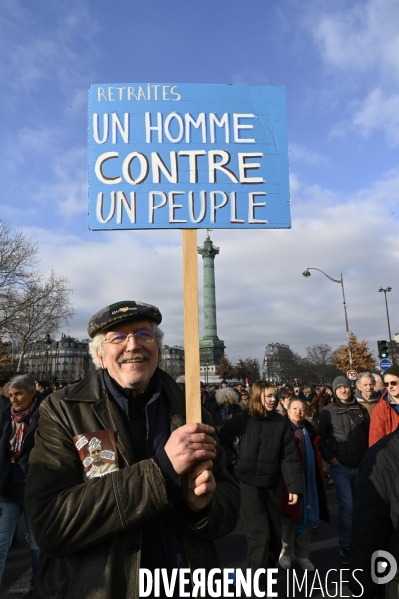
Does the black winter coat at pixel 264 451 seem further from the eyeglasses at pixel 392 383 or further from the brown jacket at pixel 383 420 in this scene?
the eyeglasses at pixel 392 383

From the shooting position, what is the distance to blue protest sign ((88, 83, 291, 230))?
7.51 ft

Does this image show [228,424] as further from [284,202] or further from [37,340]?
[37,340]

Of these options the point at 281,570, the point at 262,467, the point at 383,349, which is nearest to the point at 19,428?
the point at 262,467

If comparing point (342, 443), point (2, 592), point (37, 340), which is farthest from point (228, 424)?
point (37, 340)

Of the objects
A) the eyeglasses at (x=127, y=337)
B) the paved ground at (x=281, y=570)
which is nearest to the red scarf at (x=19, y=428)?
the paved ground at (x=281, y=570)

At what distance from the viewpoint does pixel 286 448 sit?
482cm

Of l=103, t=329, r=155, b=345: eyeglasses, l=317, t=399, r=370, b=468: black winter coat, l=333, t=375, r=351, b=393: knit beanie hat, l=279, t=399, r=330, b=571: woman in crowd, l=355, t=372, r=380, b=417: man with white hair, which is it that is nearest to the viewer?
l=103, t=329, r=155, b=345: eyeglasses

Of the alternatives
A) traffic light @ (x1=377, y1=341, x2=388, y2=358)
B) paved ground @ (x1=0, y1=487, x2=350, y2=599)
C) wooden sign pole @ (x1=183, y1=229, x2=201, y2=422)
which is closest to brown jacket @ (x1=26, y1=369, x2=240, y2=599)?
wooden sign pole @ (x1=183, y1=229, x2=201, y2=422)

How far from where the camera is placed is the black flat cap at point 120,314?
7.00 ft

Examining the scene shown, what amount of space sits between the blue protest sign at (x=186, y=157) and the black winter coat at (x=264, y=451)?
9.83ft

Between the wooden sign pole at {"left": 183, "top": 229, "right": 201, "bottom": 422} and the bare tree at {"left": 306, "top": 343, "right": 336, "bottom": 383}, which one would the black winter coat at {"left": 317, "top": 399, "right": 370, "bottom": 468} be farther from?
the bare tree at {"left": 306, "top": 343, "right": 336, "bottom": 383}

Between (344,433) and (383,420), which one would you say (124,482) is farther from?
(344,433)

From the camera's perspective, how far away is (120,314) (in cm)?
214

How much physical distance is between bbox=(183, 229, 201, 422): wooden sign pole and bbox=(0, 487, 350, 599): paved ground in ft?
11.2
